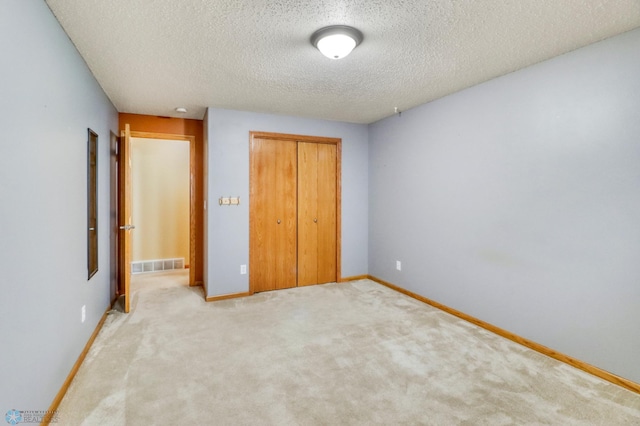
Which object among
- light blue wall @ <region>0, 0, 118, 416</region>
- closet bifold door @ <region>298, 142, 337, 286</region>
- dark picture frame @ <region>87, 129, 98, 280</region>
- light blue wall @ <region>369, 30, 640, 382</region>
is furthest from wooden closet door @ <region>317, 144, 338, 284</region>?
light blue wall @ <region>0, 0, 118, 416</region>

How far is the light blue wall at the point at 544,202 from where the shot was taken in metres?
2.10

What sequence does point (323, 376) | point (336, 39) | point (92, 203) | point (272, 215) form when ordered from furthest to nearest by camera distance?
point (272, 215) → point (92, 203) → point (323, 376) → point (336, 39)

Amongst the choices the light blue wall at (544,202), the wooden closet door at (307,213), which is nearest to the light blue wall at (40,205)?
the wooden closet door at (307,213)

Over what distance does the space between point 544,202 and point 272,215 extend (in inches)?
118

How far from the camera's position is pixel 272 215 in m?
4.24

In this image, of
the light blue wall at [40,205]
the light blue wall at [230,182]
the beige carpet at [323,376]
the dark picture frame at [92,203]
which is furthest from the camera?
the light blue wall at [230,182]

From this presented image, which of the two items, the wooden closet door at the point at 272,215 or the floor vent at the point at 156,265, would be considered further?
the floor vent at the point at 156,265

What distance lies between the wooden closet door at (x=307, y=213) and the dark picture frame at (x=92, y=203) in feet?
7.65

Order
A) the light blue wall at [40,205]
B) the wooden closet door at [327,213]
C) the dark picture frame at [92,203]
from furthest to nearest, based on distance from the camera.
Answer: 1. the wooden closet door at [327,213]
2. the dark picture frame at [92,203]
3. the light blue wall at [40,205]

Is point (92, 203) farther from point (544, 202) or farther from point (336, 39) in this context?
point (544, 202)

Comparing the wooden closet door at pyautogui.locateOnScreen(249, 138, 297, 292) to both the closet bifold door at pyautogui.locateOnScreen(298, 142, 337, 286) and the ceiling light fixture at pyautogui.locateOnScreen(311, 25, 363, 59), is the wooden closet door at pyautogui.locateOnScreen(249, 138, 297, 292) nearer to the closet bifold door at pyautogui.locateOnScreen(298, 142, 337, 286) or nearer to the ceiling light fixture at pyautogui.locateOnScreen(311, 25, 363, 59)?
the closet bifold door at pyautogui.locateOnScreen(298, 142, 337, 286)

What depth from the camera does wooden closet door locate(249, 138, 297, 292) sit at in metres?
4.12

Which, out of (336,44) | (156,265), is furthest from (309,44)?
(156,265)

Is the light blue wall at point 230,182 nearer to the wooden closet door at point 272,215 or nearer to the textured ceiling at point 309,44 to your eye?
the wooden closet door at point 272,215
